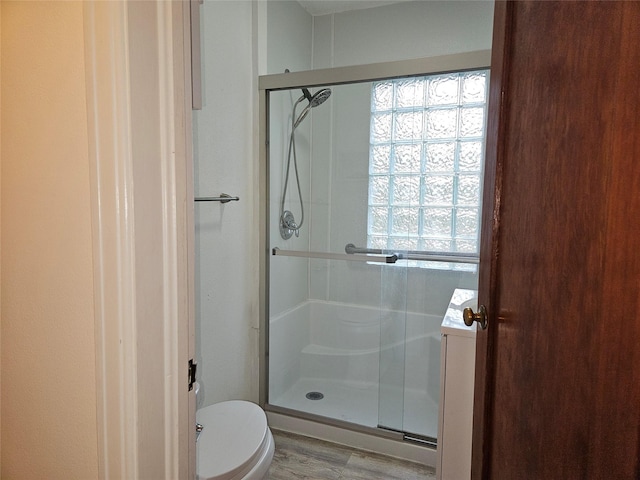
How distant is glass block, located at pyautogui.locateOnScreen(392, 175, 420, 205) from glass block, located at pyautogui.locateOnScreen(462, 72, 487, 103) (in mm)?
→ 494

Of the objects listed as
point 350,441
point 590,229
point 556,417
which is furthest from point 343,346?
point 590,229

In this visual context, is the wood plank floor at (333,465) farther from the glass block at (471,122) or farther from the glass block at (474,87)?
the glass block at (474,87)

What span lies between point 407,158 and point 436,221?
15.3 inches

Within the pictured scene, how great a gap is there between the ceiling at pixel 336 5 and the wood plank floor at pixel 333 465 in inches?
103

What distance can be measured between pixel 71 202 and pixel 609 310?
80cm

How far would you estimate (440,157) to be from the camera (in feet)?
7.29

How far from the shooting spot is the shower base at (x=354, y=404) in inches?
82.1

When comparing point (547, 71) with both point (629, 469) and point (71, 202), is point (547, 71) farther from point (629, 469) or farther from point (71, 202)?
point (71, 202)

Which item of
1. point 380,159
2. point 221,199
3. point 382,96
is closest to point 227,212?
point 221,199

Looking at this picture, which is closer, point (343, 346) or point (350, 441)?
point (350, 441)

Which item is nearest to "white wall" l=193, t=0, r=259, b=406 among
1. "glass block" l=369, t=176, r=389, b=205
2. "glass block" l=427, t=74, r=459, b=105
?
"glass block" l=369, t=176, r=389, b=205

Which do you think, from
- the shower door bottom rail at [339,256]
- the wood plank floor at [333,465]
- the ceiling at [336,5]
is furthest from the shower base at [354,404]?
the ceiling at [336,5]

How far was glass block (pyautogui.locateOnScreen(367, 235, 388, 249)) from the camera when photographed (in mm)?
2248

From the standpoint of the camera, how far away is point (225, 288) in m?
2.01
